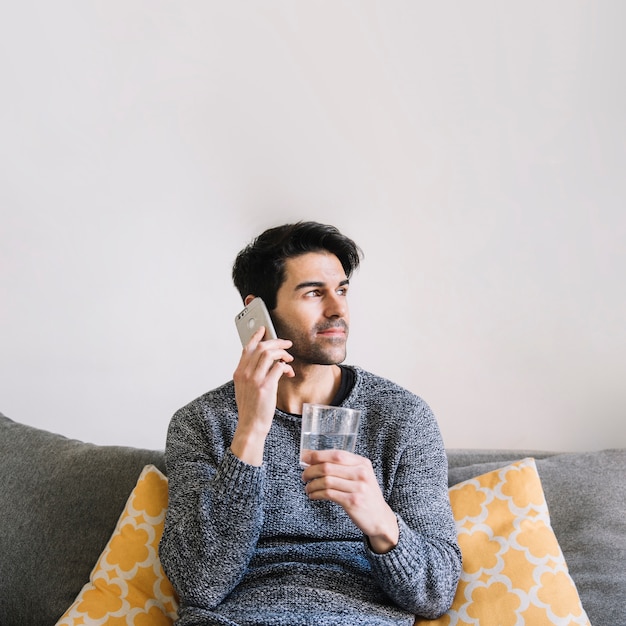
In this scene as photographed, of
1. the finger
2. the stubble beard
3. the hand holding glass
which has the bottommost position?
the finger

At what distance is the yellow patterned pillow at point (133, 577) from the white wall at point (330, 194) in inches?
23.7

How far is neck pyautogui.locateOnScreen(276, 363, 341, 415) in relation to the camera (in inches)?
66.4

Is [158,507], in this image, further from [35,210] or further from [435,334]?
[35,210]

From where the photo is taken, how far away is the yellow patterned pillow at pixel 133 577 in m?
1.59

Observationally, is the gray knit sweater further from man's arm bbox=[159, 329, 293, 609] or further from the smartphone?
the smartphone

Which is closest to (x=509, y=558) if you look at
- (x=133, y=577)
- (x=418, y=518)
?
(x=418, y=518)

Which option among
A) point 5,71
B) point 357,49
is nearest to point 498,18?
point 357,49

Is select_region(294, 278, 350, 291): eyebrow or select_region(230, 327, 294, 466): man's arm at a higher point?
select_region(294, 278, 350, 291): eyebrow

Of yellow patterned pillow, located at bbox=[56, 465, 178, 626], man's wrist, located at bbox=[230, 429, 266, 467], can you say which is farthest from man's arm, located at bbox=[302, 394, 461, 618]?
yellow patterned pillow, located at bbox=[56, 465, 178, 626]

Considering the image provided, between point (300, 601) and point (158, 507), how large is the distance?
50 centimetres

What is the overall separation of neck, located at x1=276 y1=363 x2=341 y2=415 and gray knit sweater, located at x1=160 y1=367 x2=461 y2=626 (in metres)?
0.06

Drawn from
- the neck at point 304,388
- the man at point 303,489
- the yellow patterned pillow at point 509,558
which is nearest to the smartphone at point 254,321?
the man at point 303,489

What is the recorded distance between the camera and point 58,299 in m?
2.34

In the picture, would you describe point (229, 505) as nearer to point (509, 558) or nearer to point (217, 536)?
point (217, 536)
